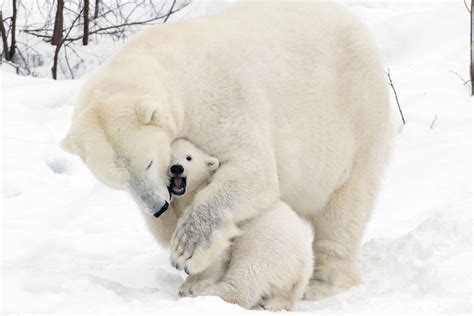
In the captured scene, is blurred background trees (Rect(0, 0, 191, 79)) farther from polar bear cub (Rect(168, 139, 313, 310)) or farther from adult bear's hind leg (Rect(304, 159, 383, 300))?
polar bear cub (Rect(168, 139, 313, 310))

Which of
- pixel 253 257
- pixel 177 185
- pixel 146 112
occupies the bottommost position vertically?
pixel 253 257

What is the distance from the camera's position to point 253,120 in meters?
4.38

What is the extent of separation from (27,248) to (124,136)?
2074 mm

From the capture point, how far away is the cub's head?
13.6 ft

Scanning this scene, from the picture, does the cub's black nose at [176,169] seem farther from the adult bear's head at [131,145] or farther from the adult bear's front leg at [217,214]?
the adult bear's front leg at [217,214]

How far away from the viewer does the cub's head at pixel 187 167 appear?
4.14m

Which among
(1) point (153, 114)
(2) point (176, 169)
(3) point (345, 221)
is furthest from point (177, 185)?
(3) point (345, 221)

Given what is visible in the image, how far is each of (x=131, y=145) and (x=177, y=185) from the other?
31 cm

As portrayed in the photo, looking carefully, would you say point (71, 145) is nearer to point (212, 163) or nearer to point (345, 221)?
point (212, 163)

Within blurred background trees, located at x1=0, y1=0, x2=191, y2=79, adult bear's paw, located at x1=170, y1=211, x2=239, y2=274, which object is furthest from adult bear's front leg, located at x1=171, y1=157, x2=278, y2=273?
blurred background trees, located at x1=0, y1=0, x2=191, y2=79

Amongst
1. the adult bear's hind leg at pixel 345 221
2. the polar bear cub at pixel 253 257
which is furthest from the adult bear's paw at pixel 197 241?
the adult bear's hind leg at pixel 345 221

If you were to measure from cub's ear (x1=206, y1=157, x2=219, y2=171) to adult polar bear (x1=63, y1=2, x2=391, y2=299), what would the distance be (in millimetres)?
41

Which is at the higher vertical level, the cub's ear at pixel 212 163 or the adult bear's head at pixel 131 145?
the adult bear's head at pixel 131 145

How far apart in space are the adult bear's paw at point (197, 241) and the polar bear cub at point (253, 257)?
0.10 metres
